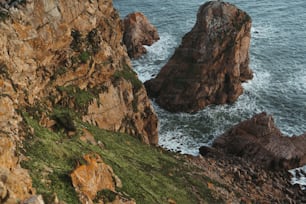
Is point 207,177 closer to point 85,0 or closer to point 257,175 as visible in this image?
point 257,175

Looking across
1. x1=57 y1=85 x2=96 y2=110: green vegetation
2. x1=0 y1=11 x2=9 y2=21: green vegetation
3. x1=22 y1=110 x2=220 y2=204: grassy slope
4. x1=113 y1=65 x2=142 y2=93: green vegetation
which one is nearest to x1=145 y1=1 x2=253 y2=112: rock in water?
x1=113 y1=65 x2=142 y2=93: green vegetation

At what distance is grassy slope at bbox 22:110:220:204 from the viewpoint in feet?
51.8

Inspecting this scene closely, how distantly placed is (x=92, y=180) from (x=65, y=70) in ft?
47.3

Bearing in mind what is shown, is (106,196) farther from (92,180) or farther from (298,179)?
(298,179)

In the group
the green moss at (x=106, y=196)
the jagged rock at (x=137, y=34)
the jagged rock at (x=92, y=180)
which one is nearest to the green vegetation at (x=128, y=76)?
the jagged rock at (x=92, y=180)

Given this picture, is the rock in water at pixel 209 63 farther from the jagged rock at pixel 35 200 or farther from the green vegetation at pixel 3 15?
the jagged rock at pixel 35 200

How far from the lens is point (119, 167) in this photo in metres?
23.6

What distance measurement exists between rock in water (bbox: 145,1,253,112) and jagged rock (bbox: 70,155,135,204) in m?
35.0

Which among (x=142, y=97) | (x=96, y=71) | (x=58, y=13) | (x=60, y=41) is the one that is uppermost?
(x=58, y=13)

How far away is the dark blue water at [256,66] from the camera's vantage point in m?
50.7

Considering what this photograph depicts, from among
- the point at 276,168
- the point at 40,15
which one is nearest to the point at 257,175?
the point at 276,168

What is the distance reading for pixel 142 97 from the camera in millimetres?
40250

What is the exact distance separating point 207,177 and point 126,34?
134 ft

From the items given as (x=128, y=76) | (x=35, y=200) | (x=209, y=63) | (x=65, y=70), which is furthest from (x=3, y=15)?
(x=209, y=63)
